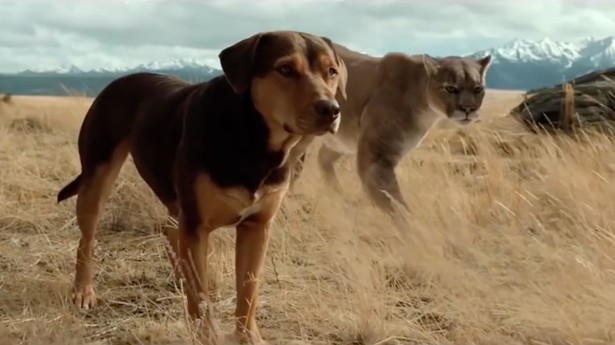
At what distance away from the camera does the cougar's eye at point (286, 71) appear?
3.67 meters

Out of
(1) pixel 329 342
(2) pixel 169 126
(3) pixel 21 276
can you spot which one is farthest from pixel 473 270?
(3) pixel 21 276

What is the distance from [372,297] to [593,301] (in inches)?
38.2

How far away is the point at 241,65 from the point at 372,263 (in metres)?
1.89

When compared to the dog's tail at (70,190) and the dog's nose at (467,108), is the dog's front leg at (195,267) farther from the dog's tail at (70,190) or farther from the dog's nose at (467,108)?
the dog's nose at (467,108)

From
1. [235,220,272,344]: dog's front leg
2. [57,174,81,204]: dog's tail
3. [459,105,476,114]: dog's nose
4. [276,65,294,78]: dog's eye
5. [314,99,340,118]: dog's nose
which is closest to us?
[314,99,340,118]: dog's nose

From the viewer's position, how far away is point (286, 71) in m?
3.68

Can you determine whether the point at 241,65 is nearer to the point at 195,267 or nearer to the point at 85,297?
the point at 195,267

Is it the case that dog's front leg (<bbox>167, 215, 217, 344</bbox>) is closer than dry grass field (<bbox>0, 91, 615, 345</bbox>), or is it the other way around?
dog's front leg (<bbox>167, 215, 217, 344</bbox>)

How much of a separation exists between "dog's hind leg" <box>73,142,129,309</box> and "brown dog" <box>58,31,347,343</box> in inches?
17.8

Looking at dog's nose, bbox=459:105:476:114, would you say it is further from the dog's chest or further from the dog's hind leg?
the dog's chest

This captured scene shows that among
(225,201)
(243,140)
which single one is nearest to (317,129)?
(243,140)

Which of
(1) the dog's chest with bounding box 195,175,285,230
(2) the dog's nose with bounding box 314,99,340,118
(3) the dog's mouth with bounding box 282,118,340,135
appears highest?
(2) the dog's nose with bounding box 314,99,340,118

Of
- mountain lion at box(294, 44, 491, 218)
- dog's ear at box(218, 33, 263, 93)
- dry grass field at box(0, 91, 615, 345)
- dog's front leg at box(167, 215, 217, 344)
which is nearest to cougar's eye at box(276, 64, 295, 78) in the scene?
dog's ear at box(218, 33, 263, 93)

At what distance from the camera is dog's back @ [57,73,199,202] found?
15.3 feet
